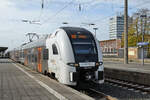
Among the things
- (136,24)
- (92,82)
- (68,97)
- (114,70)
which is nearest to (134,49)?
(136,24)

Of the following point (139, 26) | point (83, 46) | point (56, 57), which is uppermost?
point (139, 26)

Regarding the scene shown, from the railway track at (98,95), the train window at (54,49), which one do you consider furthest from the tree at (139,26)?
the railway track at (98,95)

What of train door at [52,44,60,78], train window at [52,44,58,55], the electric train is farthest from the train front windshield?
train window at [52,44,58,55]

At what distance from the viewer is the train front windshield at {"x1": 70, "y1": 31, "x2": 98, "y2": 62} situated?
12.1 metres

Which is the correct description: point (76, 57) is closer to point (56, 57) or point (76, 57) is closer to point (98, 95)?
point (56, 57)

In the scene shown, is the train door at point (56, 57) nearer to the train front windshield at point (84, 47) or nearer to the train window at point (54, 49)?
the train window at point (54, 49)

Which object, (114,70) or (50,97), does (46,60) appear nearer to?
(114,70)

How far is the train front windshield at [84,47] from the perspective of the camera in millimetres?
12109

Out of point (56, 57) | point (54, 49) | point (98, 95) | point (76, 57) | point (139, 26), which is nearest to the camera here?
point (98, 95)

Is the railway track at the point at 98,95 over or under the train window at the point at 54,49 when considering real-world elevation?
under

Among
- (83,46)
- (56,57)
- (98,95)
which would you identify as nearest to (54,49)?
(56,57)

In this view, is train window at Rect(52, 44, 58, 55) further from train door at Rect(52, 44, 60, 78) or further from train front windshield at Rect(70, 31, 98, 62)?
train front windshield at Rect(70, 31, 98, 62)

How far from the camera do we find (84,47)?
1243cm

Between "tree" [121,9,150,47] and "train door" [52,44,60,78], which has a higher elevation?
"tree" [121,9,150,47]
